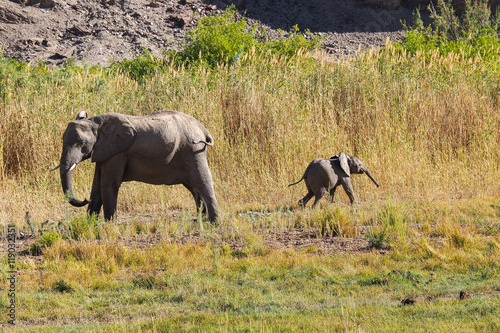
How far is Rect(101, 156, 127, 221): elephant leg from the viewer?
7.16 m

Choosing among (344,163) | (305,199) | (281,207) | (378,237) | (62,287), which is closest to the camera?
(62,287)

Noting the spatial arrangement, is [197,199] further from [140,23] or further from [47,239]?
[140,23]

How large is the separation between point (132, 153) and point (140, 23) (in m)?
27.4

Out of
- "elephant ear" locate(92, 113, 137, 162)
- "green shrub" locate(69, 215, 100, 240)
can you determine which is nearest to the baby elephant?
"elephant ear" locate(92, 113, 137, 162)

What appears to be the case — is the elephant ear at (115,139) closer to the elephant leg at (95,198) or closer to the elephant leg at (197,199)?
the elephant leg at (95,198)

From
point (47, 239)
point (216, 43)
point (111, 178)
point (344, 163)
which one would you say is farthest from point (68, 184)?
point (216, 43)

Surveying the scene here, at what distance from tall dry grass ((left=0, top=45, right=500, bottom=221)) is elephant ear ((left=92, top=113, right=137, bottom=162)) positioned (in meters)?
2.14

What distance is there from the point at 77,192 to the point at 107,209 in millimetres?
2651

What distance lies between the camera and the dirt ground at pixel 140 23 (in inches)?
1180

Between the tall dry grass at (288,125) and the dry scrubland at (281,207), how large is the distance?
0.04m

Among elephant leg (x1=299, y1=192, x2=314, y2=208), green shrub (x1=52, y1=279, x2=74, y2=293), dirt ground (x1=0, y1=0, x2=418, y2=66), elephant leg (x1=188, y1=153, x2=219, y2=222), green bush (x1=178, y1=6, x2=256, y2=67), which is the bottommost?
green shrub (x1=52, y1=279, x2=74, y2=293)

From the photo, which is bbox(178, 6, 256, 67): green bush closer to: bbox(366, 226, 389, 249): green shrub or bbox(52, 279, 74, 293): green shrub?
bbox(366, 226, 389, 249): green shrub

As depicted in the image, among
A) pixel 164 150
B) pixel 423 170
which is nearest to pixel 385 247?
pixel 164 150

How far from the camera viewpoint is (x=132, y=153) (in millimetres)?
7199
